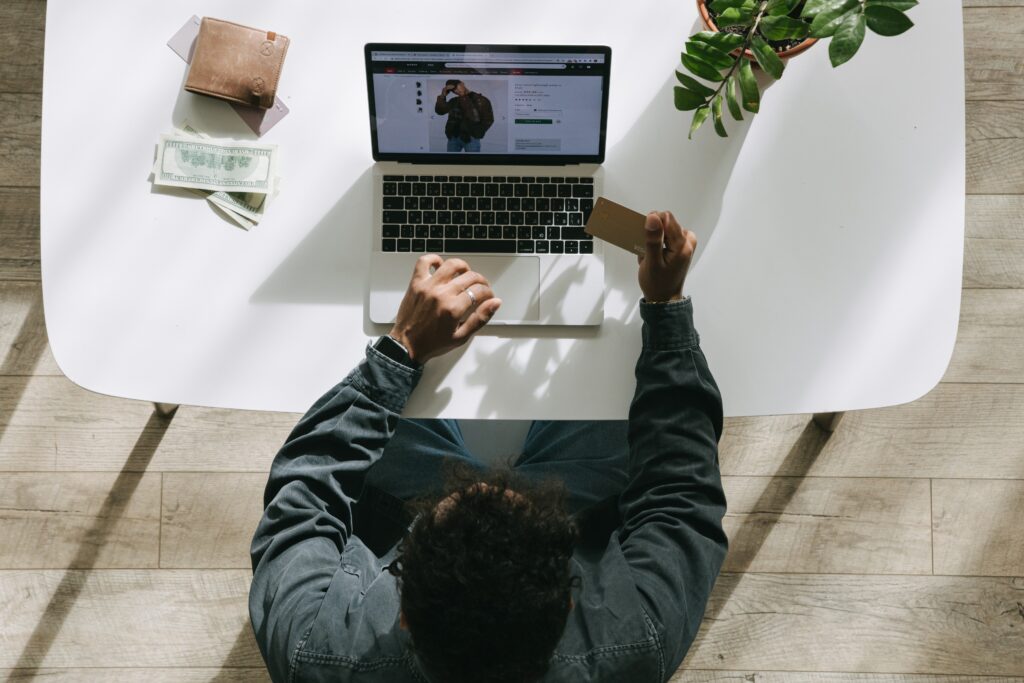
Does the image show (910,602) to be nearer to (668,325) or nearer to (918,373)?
(918,373)

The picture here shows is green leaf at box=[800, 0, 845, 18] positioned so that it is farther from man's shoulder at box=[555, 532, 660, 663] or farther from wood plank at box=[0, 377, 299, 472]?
wood plank at box=[0, 377, 299, 472]

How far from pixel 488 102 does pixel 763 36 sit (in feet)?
1.19

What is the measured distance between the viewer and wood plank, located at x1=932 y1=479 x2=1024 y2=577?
1688 millimetres

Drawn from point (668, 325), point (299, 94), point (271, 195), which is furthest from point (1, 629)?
point (668, 325)

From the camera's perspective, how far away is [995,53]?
1.74 m

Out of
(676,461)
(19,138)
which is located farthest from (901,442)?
(19,138)

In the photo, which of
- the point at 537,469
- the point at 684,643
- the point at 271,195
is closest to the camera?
the point at 684,643

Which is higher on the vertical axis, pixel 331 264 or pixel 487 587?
pixel 331 264

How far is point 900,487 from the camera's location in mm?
1699

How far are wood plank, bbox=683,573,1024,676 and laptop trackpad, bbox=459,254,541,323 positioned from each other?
34.2 inches

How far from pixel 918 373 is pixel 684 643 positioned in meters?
0.50

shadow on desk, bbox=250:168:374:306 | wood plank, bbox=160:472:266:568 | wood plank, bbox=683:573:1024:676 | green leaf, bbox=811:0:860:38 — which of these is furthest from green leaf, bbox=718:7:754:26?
wood plank, bbox=160:472:266:568

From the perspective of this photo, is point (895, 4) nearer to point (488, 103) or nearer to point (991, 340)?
point (488, 103)

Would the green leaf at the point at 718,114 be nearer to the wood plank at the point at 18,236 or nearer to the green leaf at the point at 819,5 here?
the green leaf at the point at 819,5
